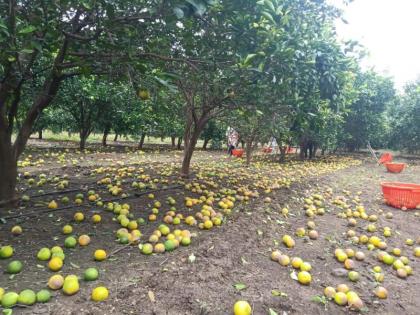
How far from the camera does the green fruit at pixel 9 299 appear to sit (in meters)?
2.67

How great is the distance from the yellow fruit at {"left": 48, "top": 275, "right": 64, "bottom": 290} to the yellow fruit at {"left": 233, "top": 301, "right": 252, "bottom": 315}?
5.68ft

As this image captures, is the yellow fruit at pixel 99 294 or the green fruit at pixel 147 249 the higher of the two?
the green fruit at pixel 147 249

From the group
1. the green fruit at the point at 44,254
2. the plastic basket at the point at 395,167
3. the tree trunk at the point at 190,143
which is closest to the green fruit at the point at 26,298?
the green fruit at the point at 44,254

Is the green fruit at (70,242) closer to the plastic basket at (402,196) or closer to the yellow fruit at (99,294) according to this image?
the yellow fruit at (99,294)

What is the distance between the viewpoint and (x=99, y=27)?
3.80m

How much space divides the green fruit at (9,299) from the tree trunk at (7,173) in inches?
108

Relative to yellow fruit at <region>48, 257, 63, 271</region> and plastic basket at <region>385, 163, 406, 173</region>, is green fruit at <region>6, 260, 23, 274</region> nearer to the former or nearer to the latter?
yellow fruit at <region>48, 257, 63, 271</region>

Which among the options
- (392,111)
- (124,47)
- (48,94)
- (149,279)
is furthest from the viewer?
(392,111)

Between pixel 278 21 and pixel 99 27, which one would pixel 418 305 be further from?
pixel 99 27

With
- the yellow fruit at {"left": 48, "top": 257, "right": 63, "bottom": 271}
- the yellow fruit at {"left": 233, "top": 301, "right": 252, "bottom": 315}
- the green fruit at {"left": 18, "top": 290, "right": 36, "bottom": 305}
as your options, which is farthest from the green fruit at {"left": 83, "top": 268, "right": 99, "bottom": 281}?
the yellow fruit at {"left": 233, "top": 301, "right": 252, "bottom": 315}

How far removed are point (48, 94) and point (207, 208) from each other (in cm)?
331

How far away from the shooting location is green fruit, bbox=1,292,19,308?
8.76 feet

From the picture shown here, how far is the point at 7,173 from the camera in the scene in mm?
4945

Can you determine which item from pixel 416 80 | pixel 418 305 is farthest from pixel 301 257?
pixel 416 80
